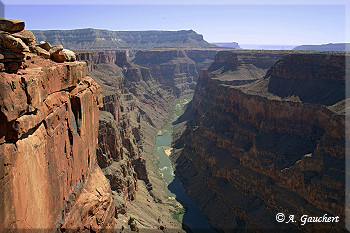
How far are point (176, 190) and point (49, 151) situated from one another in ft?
202

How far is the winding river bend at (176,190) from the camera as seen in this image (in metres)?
58.3

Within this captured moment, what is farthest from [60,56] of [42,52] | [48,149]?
[48,149]

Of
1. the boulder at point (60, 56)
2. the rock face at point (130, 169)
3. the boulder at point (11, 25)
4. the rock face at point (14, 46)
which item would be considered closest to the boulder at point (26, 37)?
the rock face at point (14, 46)

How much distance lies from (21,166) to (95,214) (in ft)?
29.2

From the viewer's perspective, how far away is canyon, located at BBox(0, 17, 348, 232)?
12812 millimetres

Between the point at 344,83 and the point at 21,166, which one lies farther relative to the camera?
the point at 344,83

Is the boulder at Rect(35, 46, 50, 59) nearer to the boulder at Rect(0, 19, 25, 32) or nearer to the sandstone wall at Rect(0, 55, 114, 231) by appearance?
the sandstone wall at Rect(0, 55, 114, 231)

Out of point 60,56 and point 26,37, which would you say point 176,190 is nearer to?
point 60,56

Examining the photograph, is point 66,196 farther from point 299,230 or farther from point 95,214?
point 299,230

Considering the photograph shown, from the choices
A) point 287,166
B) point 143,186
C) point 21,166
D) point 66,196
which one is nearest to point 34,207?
point 21,166

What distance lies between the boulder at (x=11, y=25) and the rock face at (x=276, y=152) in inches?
1771

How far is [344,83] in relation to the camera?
58844 mm

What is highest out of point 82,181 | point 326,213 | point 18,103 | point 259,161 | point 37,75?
point 37,75

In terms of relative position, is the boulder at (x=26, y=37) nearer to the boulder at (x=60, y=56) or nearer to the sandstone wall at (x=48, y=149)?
the sandstone wall at (x=48, y=149)
